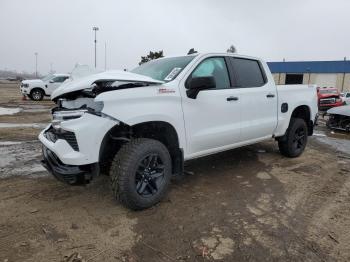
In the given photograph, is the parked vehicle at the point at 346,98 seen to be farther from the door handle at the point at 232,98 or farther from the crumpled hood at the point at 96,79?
the crumpled hood at the point at 96,79

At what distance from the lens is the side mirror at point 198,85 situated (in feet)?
12.6

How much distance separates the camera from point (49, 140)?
12.4 feet

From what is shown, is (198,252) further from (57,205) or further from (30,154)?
(30,154)

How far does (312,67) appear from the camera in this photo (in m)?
49.2

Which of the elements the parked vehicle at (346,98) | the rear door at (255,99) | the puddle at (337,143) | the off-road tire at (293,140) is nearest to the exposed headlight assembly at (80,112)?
the rear door at (255,99)

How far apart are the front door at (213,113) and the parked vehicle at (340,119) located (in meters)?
6.70

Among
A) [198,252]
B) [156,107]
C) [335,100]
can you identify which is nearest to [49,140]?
[156,107]

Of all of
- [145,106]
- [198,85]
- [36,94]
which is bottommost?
[36,94]

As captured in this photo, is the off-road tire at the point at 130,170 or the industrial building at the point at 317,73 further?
the industrial building at the point at 317,73

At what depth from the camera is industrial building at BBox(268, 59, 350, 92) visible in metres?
46.6

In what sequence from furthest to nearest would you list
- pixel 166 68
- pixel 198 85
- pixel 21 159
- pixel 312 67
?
pixel 312 67 → pixel 21 159 → pixel 166 68 → pixel 198 85

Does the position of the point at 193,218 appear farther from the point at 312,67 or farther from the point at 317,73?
the point at 317,73

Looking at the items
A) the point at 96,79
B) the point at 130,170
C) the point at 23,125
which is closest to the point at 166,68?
the point at 96,79

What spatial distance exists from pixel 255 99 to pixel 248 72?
47cm
